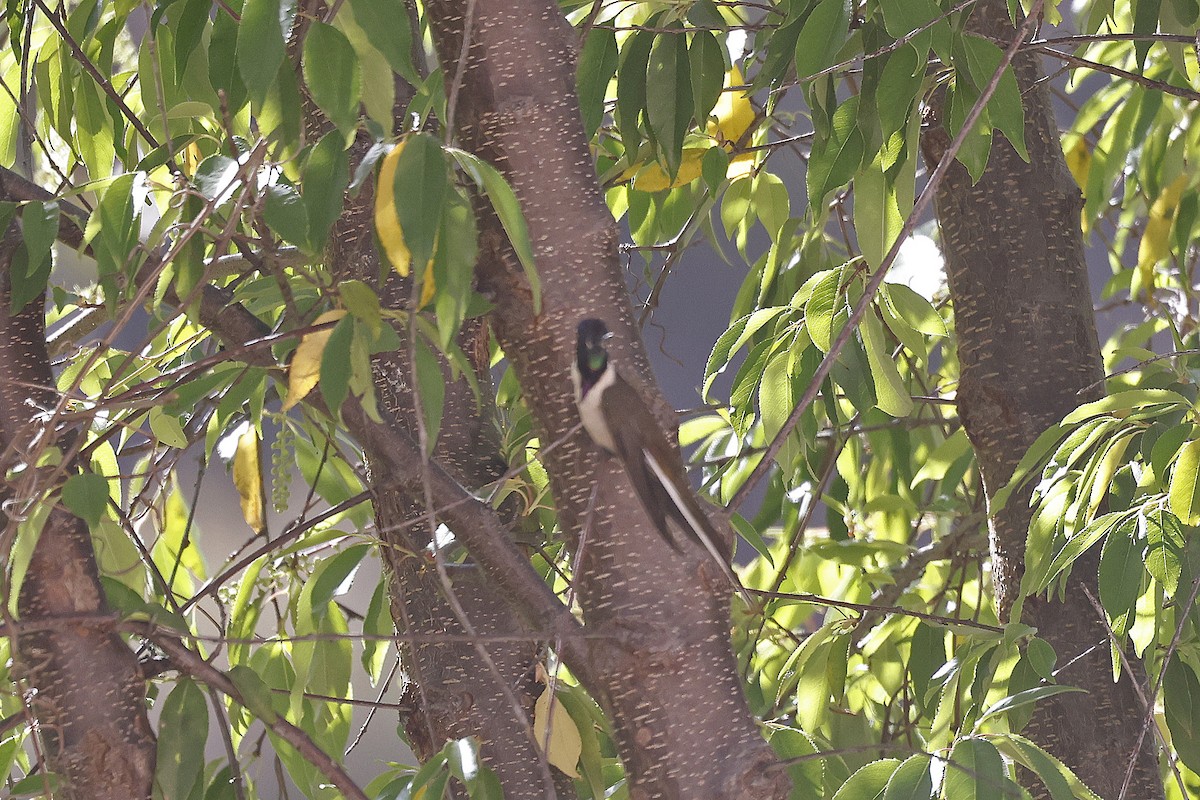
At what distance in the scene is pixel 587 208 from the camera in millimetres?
694

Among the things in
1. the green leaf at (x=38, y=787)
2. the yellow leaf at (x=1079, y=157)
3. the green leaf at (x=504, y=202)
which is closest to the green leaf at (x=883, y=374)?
the green leaf at (x=504, y=202)

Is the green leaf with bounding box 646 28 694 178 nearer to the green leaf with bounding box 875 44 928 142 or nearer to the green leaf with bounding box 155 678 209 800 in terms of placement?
the green leaf with bounding box 875 44 928 142

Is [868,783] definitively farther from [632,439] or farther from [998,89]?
[998,89]

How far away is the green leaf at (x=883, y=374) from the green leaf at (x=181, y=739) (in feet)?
1.58

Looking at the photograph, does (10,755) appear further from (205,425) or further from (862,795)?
(862,795)

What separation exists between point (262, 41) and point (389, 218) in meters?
0.09

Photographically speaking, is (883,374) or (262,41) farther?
(883,374)

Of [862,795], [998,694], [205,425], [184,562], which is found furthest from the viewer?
[184,562]

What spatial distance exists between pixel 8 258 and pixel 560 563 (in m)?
0.63

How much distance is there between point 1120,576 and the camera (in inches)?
29.8

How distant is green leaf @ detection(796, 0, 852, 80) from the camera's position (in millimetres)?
692

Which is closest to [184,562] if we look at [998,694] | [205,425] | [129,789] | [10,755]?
[205,425]

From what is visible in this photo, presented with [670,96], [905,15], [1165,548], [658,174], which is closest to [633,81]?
[670,96]

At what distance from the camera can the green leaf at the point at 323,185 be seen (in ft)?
1.85
